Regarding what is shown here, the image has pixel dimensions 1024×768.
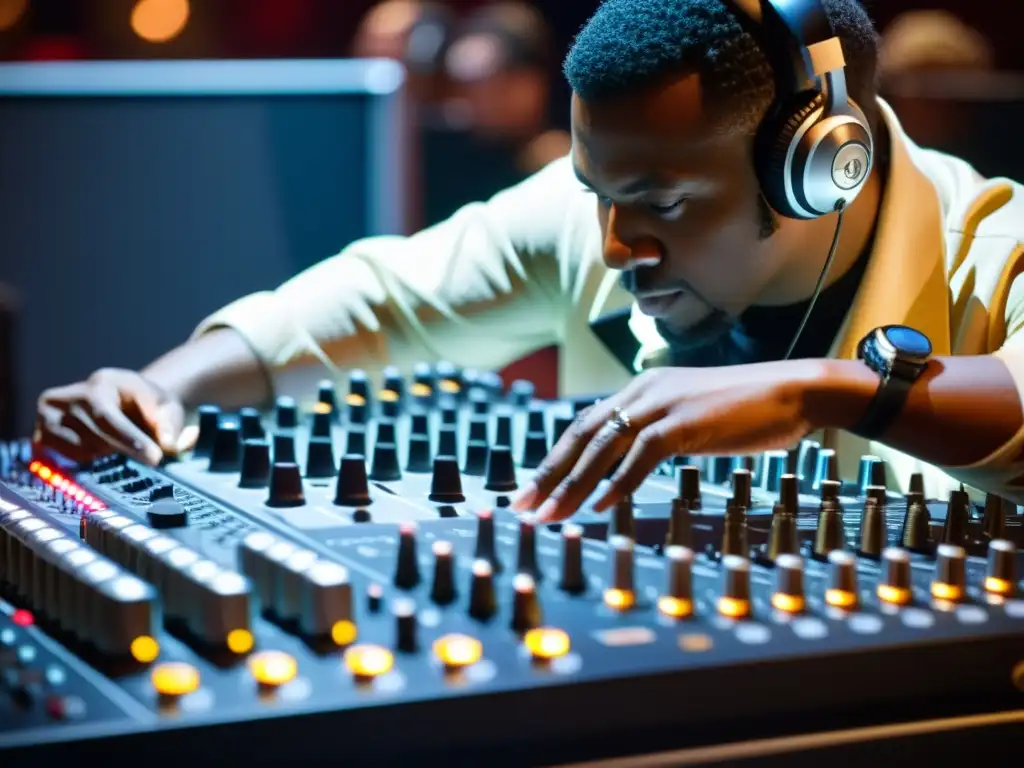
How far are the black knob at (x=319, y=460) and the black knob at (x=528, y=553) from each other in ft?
1.01

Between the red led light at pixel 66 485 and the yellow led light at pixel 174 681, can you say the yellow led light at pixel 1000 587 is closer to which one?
the yellow led light at pixel 174 681

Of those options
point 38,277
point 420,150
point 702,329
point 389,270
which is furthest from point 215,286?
point 702,329

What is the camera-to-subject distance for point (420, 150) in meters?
2.84

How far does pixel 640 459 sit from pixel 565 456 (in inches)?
2.3

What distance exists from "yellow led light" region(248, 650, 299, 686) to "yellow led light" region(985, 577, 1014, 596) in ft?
1.46

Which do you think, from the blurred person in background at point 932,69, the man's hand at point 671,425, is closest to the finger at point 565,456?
the man's hand at point 671,425

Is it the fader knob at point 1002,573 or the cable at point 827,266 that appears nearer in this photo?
the fader knob at point 1002,573

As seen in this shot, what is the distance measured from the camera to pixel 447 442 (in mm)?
1120

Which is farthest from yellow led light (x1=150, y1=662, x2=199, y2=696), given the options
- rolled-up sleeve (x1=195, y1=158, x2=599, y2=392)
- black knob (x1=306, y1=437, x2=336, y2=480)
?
rolled-up sleeve (x1=195, y1=158, x2=599, y2=392)

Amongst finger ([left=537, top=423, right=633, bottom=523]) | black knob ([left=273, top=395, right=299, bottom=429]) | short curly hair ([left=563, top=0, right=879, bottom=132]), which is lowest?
black knob ([left=273, top=395, right=299, bottom=429])

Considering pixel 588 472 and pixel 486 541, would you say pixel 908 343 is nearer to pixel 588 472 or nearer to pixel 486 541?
pixel 588 472

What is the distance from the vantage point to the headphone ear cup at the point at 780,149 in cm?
109

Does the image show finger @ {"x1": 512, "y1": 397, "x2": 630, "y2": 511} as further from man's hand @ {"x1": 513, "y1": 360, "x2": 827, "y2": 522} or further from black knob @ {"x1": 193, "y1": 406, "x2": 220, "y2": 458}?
black knob @ {"x1": 193, "y1": 406, "x2": 220, "y2": 458}

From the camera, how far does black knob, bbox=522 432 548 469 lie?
1120 millimetres
